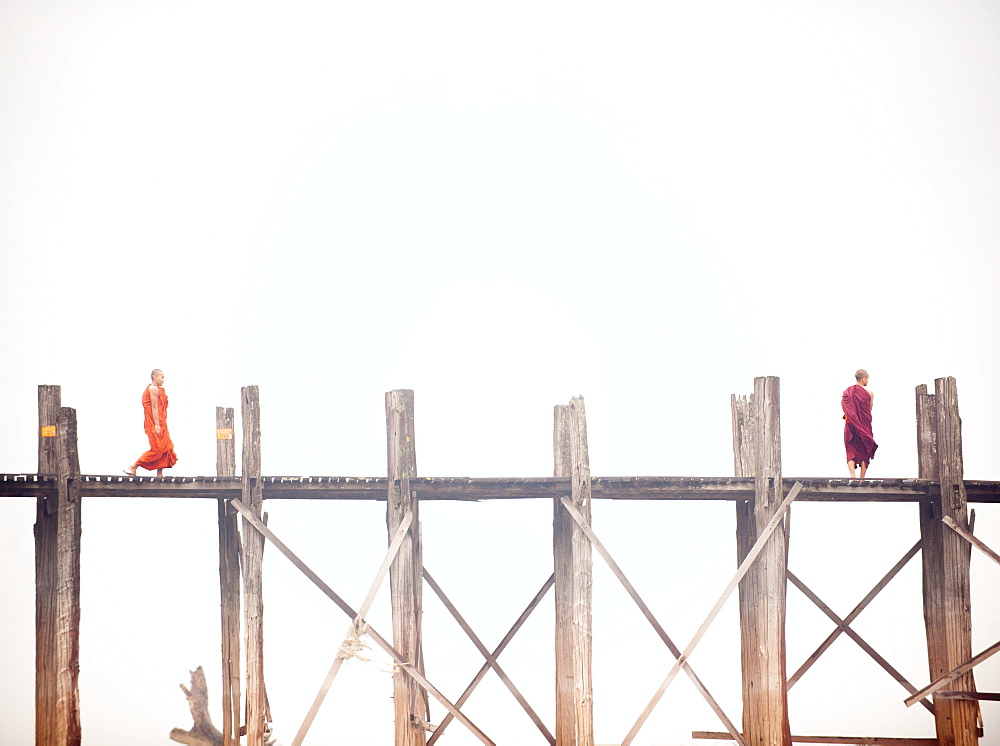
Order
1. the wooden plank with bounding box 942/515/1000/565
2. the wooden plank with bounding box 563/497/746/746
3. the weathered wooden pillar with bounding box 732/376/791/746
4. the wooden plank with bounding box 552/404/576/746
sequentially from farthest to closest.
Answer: the wooden plank with bounding box 942/515/1000/565 → the weathered wooden pillar with bounding box 732/376/791/746 → the wooden plank with bounding box 552/404/576/746 → the wooden plank with bounding box 563/497/746/746

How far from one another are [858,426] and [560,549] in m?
3.90

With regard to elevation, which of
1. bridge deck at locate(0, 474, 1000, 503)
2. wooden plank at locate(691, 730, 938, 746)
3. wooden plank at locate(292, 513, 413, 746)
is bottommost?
wooden plank at locate(691, 730, 938, 746)

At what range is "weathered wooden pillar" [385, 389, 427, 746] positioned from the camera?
10641 millimetres

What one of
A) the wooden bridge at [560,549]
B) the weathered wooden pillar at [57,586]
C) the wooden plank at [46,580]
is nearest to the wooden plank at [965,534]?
the wooden bridge at [560,549]

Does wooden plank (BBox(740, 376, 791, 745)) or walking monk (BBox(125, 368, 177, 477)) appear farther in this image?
walking monk (BBox(125, 368, 177, 477))

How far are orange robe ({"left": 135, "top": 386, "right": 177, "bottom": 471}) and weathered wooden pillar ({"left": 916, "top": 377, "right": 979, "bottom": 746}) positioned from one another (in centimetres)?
802

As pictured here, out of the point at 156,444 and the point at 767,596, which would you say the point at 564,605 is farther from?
the point at 156,444

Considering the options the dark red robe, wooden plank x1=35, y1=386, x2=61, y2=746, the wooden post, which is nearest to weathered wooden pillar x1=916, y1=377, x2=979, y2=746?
the dark red robe

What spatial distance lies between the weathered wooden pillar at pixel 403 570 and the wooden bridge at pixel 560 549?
0.02 m

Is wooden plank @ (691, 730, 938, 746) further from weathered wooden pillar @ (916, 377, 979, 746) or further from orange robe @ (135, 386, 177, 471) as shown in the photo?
orange robe @ (135, 386, 177, 471)

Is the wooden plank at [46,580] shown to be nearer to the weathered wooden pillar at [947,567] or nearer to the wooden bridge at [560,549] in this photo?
the wooden bridge at [560,549]

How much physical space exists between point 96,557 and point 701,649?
22978mm

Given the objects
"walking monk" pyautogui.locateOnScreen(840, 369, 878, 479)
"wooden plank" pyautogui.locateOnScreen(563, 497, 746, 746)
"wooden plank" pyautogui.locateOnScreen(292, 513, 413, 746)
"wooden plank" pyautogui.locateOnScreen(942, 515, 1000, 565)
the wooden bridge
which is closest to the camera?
the wooden bridge

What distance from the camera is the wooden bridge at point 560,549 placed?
405 inches
